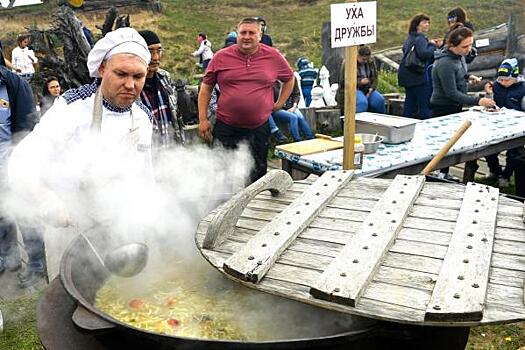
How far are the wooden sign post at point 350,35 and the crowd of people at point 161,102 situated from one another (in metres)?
1.46

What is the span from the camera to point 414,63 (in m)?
8.07

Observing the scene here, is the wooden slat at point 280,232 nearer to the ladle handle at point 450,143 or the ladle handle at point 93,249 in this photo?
the ladle handle at point 93,249

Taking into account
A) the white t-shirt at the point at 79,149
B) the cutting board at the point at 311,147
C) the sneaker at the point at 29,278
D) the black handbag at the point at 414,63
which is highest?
the black handbag at the point at 414,63

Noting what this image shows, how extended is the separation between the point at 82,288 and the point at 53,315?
0.69 feet

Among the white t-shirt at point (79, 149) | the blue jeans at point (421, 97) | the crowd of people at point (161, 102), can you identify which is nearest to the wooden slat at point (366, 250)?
the crowd of people at point (161, 102)

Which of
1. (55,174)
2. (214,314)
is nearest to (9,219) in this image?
(55,174)

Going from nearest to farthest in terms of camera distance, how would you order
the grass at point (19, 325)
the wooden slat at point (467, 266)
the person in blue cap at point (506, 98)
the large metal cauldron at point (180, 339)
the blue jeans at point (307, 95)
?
the wooden slat at point (467, 266)
the large metal cauldron at point (180, 339)
the grass at point (19, 325)
the person in blue cap at point (506, 98)
the blue jeans at point (307, 95)

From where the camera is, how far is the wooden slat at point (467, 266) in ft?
5.47

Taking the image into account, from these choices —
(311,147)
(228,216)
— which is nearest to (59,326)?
(228,216)

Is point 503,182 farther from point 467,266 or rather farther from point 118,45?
point 118,45

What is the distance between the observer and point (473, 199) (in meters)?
2.63

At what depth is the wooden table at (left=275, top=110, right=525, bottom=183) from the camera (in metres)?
4.69

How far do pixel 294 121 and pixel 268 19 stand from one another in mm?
20548

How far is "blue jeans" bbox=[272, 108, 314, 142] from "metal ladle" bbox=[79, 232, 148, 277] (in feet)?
20.5
